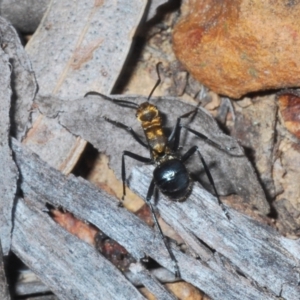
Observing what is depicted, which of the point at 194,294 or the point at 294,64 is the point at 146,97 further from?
the point at 194,294

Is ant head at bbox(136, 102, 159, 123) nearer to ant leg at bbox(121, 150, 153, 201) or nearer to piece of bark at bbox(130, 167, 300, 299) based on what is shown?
ant leg at bbox(121, 150, 153, 201)

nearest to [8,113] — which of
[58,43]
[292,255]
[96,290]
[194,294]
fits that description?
[58,43]

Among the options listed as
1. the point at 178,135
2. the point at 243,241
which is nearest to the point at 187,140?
the point at 178,135

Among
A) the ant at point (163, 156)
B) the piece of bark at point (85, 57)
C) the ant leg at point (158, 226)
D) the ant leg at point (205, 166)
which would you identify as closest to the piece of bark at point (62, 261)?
the ant leg at point (158, 226)

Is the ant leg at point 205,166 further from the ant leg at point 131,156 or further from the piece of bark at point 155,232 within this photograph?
the ant leg at point 131,156

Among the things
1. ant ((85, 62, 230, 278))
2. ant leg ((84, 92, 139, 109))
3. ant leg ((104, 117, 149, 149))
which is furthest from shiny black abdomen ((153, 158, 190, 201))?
ant leg ((84, 92, 139, 109))

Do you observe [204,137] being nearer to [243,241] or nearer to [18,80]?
[243,241]
